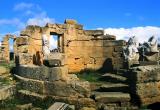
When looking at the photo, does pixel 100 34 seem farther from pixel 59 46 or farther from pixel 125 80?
pixel 125 80

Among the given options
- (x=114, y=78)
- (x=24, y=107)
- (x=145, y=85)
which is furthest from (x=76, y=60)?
(x=24, y=107)

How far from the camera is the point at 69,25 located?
890 inches

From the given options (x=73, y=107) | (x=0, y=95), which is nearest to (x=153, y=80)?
(x=73, y=107)

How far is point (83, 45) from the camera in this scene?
22.6 m

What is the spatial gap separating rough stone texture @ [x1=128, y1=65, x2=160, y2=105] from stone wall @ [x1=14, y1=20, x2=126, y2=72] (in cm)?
763

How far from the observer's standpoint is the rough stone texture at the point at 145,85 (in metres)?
13.5

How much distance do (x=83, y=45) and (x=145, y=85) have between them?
9379mm

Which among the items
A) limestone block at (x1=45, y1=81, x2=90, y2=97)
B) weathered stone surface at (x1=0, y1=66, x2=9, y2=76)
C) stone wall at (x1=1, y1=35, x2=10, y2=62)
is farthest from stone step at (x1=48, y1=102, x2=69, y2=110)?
stone wall at (x1=1, y1=35, x2=10, y2=62)

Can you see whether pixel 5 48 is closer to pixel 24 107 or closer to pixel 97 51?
pixel 97 51

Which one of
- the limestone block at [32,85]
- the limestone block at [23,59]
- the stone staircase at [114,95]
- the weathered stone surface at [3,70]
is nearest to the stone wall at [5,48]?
the weathered stone surface at [3,70]

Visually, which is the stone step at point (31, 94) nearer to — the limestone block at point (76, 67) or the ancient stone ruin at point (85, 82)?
the ancient stone ruin at point (85, 82)

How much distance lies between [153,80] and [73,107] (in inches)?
154

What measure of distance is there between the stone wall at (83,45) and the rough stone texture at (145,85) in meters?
7.63

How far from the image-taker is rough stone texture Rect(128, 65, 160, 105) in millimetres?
13523
